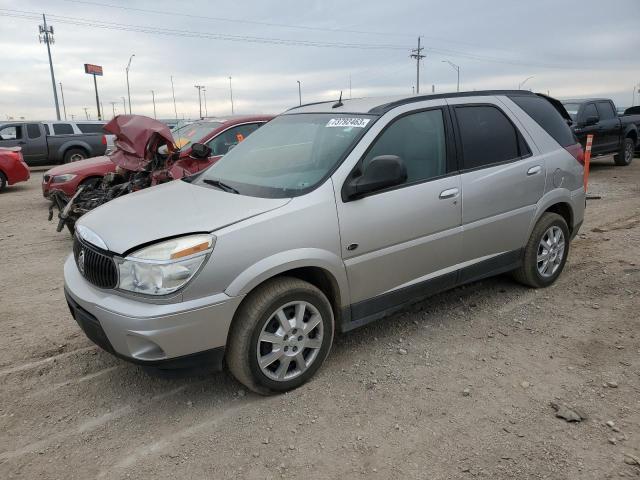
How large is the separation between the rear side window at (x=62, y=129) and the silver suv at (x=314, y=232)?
1489cm

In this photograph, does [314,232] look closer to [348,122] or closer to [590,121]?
[348,122]

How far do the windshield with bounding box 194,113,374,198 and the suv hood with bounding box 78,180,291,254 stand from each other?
17 centimetres

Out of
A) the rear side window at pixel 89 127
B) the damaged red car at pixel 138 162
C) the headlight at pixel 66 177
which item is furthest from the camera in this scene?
the rear side window at pixel 89 127

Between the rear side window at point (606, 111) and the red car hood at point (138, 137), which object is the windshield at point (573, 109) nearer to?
the rear side window at point (606, 111)

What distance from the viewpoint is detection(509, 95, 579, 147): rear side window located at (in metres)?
4.62

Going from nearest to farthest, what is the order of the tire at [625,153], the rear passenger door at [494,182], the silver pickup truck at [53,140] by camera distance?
the rear passenger door at [494,182]
the tire at [625,153]
the silver pickup truck at [53,140]

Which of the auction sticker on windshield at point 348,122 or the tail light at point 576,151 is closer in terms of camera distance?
the auction sticker on windshield at point 348,122

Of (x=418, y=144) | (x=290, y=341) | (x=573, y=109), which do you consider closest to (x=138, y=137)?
(x=418, y=144)

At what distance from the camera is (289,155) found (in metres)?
3.81

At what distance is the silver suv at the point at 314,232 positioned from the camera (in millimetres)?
2779

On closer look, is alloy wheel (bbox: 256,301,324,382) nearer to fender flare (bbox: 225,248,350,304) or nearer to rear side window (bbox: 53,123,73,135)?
fender flare (bbox: 225,248,350,304)

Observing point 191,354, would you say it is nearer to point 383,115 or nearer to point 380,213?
point 380,213

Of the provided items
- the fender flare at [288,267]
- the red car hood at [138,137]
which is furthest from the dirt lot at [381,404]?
the red car hood at [138,137]

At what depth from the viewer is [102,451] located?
275 cm
